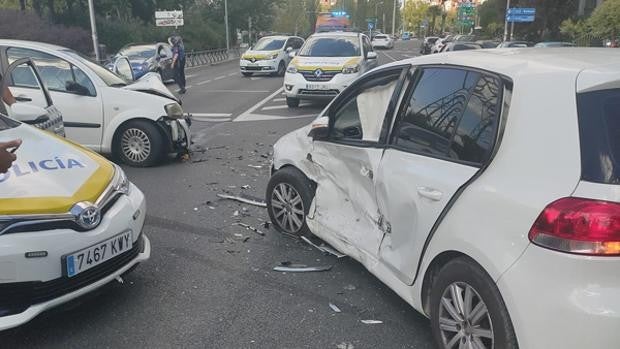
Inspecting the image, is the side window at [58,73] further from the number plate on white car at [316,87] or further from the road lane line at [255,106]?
the number plate on white car at [316,87]

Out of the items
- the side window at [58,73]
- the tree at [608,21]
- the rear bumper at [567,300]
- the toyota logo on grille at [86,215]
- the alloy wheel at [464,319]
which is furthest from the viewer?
the tree at [608,21]

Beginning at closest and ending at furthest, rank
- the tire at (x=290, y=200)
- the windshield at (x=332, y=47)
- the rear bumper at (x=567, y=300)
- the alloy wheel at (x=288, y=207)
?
the rear bumper at (x=567, y=300) < the tire at (x=290, y=200) < the alloy wheel at (x=288, y=207) < the windshield at (x=332, y=47)

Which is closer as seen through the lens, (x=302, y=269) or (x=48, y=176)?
(x=48, y=176)

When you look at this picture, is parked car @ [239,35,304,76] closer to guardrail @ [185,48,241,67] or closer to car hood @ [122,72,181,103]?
guardrail @ [185,48,241,67]

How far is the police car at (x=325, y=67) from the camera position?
13117mm

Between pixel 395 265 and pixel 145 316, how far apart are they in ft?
5.16

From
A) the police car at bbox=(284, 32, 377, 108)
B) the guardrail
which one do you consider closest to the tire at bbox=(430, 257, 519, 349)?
the police car at bbox=(284, 32, 377, 108)

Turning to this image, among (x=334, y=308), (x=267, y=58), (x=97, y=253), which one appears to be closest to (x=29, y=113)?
(x=97, y=253)

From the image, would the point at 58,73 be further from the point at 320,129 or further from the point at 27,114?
the point at 320,129

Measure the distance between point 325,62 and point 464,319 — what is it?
11.2m

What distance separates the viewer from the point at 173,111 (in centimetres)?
764

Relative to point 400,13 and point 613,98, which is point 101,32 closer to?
point 613,98

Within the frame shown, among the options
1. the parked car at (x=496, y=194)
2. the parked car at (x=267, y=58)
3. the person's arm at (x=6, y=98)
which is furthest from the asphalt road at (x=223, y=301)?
the parked car at (x=267, y=58)

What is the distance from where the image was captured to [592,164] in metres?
2.21
